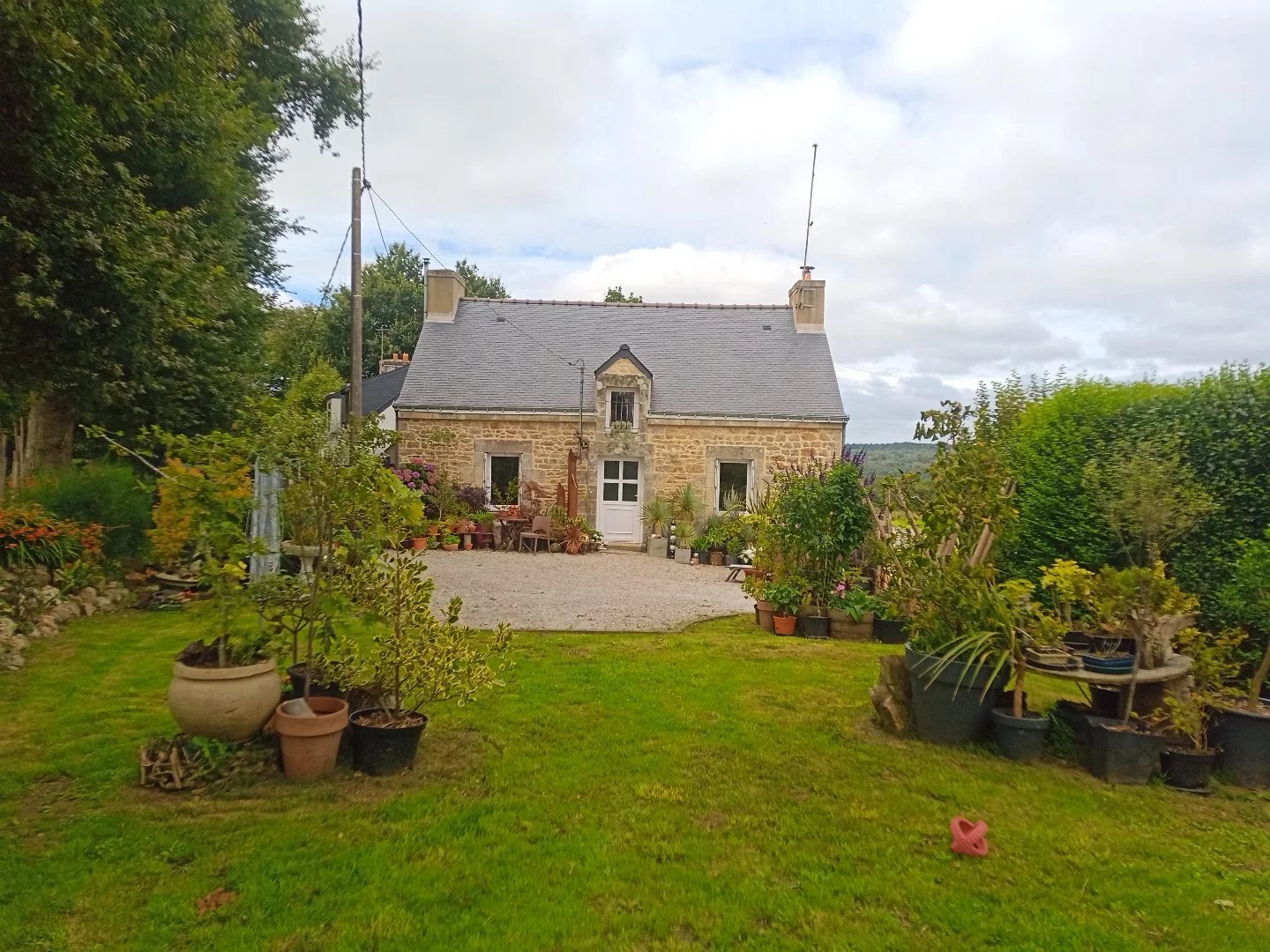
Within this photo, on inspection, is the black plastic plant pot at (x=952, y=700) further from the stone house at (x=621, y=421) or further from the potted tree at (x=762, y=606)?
the stone house at (x=621, y=421)

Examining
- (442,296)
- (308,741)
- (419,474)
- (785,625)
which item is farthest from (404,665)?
(442,296)

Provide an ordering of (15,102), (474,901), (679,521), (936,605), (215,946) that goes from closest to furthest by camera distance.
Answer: (215,946) → (474,901) → (936,605) → (15,102) → (679,521)

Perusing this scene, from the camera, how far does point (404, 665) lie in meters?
4.04

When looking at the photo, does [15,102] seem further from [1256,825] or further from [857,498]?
[1256,825]

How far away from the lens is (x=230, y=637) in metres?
4.03

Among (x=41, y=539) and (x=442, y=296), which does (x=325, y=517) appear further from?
(x=442, y=296)

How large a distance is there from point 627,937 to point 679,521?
12277mm

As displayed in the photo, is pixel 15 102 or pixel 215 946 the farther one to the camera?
pixel 15 102

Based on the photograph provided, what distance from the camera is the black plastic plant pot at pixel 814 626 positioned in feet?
25.9

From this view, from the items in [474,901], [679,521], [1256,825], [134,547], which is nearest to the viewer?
[474,901]

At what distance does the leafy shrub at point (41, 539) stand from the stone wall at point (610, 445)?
23.8 feet

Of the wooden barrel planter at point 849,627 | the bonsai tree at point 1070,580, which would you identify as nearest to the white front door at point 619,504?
the wooden barrel planter at point 849,627

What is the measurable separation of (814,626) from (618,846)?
505cm

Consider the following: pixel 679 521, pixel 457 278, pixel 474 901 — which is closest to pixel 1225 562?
pixel 474 901
